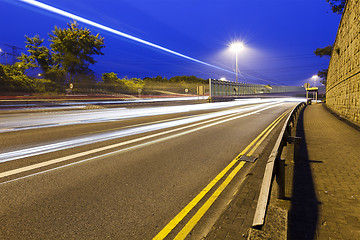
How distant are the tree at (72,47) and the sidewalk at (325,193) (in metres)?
45.0

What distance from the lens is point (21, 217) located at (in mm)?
3166

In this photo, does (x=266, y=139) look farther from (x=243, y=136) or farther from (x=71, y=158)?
(x=71, y=158)

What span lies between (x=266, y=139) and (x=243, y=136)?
96 centimetres

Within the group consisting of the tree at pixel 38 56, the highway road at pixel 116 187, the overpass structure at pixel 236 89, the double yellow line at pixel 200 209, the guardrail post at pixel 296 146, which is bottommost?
the double yellow line at pixel 200 209

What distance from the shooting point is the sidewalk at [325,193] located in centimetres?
292

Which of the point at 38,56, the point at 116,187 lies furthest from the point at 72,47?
the point at 116,187

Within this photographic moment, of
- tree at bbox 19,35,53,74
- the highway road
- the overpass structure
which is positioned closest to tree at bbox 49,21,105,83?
tree at bbox 19,35,53,74

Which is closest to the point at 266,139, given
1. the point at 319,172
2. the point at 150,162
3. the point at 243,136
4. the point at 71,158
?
the point at 243,136

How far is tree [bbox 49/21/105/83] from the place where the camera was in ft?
142

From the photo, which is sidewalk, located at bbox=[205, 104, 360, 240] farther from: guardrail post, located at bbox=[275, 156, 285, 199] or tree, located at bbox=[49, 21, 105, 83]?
tree, located at bbox=[49, 21, 105, 83]

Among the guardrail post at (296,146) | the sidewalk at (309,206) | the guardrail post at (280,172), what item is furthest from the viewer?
the guardrail post at (296,146)

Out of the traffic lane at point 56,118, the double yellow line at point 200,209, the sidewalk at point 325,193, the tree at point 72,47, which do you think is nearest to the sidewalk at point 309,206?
the sidewalk at point 325,193

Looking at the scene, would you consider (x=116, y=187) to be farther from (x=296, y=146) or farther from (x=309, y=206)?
(x=296, y=146)

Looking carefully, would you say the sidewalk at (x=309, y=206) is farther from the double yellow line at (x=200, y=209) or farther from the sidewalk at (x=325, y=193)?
the double yellow line at (x=200, y=209)
